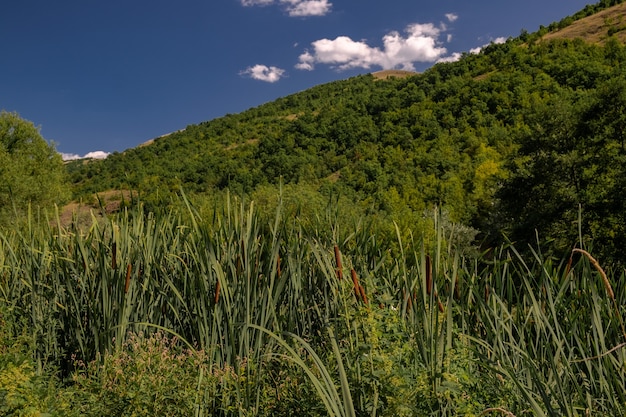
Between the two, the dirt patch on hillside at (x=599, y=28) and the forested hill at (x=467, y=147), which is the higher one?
the dirt patch on hillside at (x=599, y=28)

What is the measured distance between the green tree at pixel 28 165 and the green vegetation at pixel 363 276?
15 centimetres

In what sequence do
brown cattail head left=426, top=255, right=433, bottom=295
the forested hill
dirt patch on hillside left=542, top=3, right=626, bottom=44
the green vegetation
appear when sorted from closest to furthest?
brown cattail head left=426, top=255, right=433, bottom=295 < the green vegetation < the forested hill < dirt patch on hillside left=542, top=3, right=626, bottom=44

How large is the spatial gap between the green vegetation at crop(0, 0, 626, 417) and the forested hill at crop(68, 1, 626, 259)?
0.18 meters

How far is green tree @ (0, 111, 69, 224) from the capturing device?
2283 centimetres

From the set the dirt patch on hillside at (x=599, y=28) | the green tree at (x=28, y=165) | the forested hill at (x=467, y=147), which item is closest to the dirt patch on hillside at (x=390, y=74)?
the forested hill at (x=467, y=147)

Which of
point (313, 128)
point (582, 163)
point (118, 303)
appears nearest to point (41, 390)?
point (118, 303)

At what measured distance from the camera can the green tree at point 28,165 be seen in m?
22.8

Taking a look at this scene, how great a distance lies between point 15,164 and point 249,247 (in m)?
27.7

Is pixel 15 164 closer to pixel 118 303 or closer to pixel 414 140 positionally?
pixel 118 303

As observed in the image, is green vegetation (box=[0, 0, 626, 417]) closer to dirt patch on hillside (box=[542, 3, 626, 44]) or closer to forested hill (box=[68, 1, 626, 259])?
forested hill (box=[68, 1, 626, 259])

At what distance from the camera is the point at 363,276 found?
93.3 inches

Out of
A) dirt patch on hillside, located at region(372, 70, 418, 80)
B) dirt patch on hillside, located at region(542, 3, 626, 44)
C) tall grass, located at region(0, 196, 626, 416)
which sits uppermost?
dirt patch on hillside, located at region(372, 70, 418, 80)

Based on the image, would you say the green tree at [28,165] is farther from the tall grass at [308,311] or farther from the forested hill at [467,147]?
the tall grass at [308,311]

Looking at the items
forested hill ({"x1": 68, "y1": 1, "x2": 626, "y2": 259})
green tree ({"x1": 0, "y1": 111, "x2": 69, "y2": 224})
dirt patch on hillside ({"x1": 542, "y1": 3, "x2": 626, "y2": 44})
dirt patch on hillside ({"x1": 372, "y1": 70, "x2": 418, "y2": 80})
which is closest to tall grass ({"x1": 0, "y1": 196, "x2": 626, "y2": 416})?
forested hill ({"x1": 68, "y1": 1, "x2": 626, "y2": 259})
